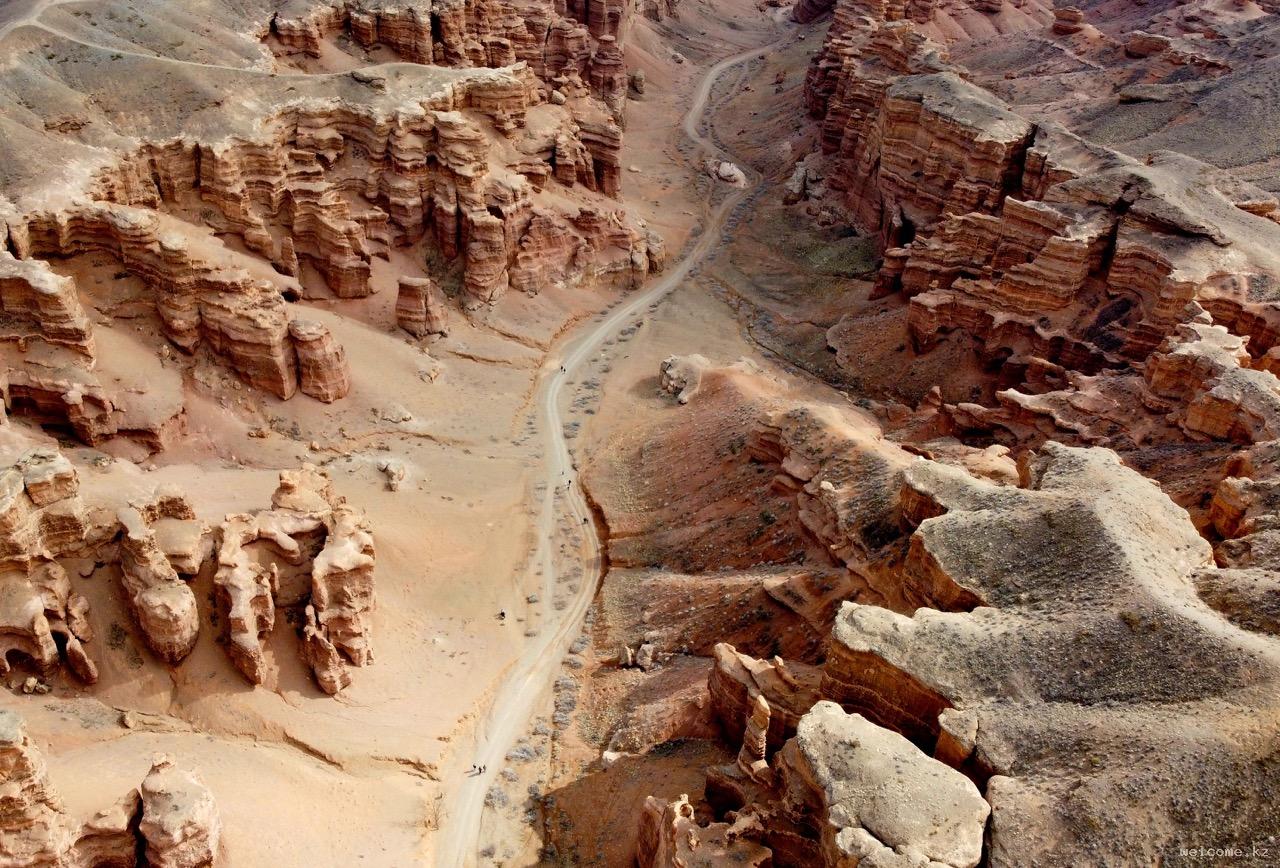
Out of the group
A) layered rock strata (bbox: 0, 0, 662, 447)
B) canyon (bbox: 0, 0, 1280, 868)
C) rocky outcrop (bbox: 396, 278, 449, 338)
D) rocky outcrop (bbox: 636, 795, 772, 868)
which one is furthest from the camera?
rocky outcrop (bbox: 396, 278, 449, 338)

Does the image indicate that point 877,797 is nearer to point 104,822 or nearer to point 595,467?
point 104,822

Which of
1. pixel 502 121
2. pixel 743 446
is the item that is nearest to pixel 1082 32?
pixel 502 121

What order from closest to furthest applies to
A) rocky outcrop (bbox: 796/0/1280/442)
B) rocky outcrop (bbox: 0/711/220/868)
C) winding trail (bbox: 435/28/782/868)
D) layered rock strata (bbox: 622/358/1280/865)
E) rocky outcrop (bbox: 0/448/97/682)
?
layered rock strata (bbox: 622/358/1280/865), rocky outcrop (bbox: 0/711/220/868), rocky outcrop (bbox: 0/448/97/682), winding trail (bbox: 435/28/782/868), rocky outcrop (bbox: 796/0/1280/442)

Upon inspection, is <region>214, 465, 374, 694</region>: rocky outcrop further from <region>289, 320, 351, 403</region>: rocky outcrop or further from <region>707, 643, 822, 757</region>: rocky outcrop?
<region>707, 643, 822, 757</region>: rocky outcrop

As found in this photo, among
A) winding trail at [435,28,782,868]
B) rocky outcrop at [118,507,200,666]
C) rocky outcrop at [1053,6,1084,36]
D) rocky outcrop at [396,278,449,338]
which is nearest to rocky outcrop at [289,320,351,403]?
rocky outcrop at [396,278,449,338]

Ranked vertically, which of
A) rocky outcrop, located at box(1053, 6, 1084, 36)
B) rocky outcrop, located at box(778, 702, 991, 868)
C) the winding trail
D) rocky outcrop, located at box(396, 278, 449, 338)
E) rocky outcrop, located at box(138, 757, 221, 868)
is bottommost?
the winding trail

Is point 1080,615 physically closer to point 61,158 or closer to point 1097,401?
Answer: point 1097,401
